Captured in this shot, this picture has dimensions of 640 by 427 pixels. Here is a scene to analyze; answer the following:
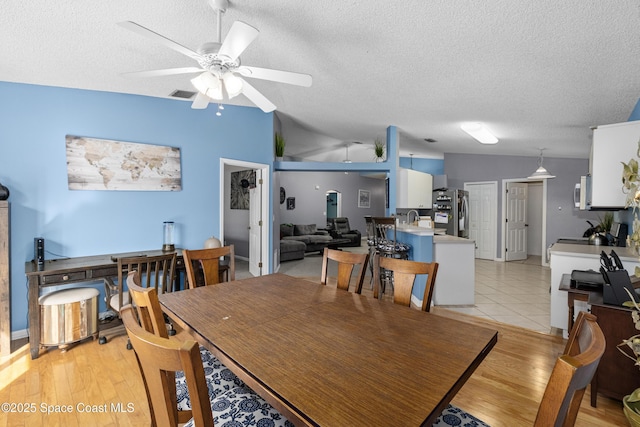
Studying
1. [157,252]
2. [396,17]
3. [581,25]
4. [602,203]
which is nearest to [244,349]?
[396,17]

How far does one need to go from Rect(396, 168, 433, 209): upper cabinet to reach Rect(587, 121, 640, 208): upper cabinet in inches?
114

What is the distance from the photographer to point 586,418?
191cm

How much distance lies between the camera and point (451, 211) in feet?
23.5

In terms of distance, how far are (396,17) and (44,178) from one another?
3773mm

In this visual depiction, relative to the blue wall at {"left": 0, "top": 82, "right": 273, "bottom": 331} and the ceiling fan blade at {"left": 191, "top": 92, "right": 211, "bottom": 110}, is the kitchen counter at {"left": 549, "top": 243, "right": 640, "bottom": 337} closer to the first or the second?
the ceiling fan blade at {"left": 191, "top": 92, "right": 211, "bottom": 110}

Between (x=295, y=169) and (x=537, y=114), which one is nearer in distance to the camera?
(x=537, y=114)

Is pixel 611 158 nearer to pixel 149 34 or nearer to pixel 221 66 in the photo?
pixel 221 66

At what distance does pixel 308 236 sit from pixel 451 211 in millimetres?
3805

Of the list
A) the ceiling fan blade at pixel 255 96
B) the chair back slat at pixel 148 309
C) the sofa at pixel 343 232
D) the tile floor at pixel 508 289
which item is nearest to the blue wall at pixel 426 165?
the tile floor at pixel 508 289

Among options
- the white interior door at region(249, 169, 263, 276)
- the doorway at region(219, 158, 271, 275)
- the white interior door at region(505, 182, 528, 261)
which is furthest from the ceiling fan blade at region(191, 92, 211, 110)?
the white interior door at region(505, 182, 528, 261)

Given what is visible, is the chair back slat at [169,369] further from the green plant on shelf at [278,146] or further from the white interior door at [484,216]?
the white interior door at [484,216]

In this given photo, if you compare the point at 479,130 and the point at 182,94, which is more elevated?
the point at 182,94

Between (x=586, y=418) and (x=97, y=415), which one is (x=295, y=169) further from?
(x=586, y=418)

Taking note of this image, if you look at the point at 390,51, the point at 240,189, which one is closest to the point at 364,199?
the point at 240,189
